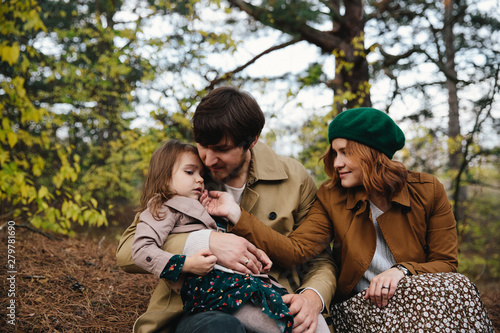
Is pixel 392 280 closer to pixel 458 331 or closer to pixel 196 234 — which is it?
pixel 458 331

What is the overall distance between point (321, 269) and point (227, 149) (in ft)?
3.18

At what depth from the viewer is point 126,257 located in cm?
204

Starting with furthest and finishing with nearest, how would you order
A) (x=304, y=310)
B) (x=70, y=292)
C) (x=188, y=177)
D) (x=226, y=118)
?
(x=70, y=292) < (x=188, y=177) < (x=226, y=118) < (x=304, y=310)

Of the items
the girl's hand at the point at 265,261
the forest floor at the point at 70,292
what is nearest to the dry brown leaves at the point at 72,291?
the forest floor at the point at 70,292

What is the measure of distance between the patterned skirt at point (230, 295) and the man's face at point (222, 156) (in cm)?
66

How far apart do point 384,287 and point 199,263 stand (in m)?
1.00

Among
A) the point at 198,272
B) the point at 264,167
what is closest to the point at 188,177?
the point at 264,167

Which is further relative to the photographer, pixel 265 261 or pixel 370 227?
pixel 370 227

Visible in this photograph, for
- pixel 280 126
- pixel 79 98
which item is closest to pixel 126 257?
pixel 280 126

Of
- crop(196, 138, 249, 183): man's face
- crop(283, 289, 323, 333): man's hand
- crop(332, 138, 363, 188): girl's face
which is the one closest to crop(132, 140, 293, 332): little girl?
crop(283, 289, 323, 333): man's hand

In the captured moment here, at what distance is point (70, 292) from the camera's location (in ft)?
8.83

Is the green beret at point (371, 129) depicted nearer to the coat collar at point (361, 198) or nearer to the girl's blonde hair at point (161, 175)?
the coat collar at point (361, 198)

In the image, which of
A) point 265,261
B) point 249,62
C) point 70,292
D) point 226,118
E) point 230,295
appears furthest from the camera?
point 249,62

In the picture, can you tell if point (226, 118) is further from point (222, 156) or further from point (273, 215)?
point (273, 215)
